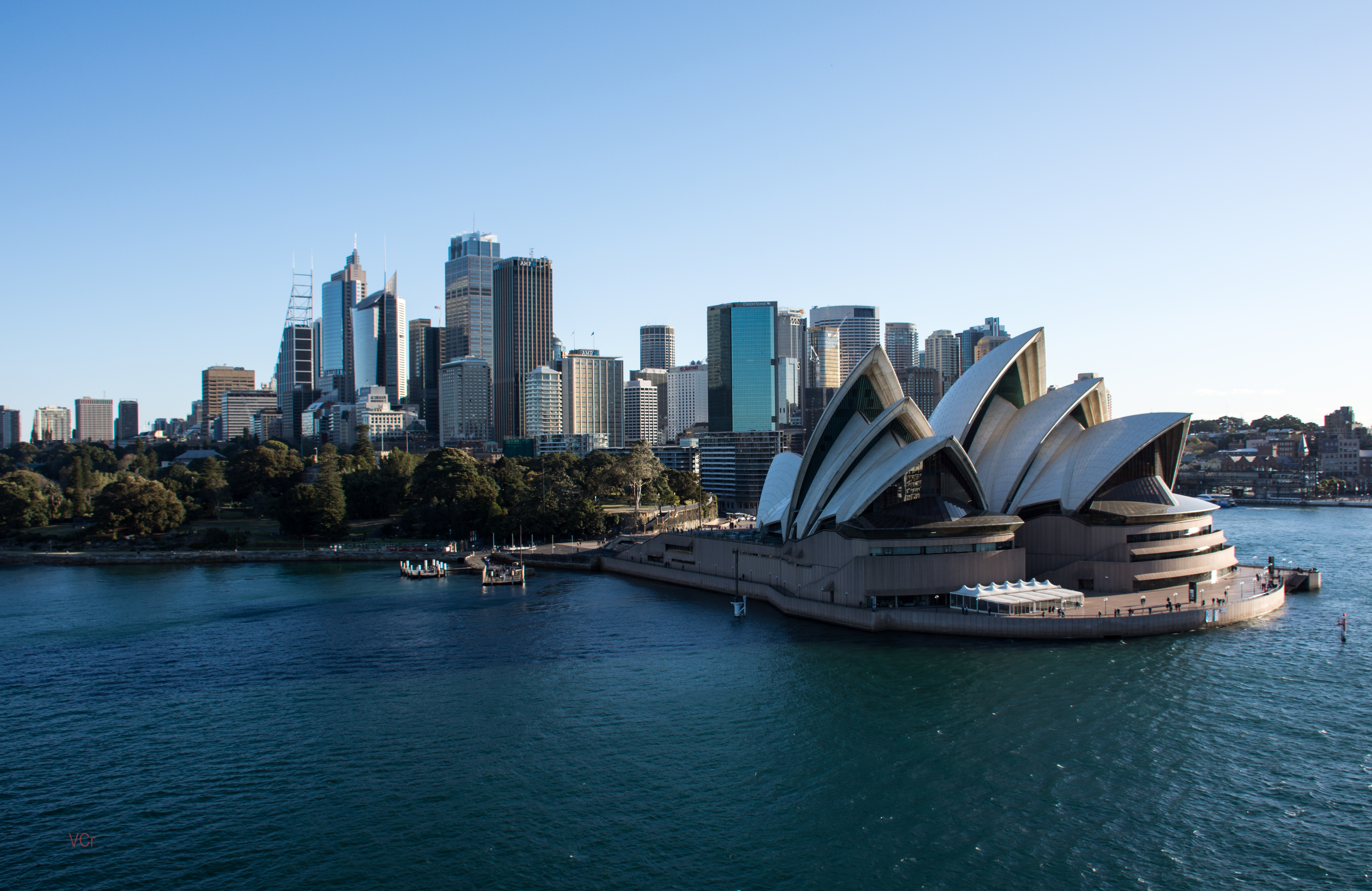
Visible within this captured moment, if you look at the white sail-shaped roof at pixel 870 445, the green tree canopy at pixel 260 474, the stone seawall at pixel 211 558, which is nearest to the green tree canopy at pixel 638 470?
the stone seawall at pixel 211 558

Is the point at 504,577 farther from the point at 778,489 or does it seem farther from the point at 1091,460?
the point at 1091,460

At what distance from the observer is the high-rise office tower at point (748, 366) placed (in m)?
157

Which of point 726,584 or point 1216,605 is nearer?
point 1216,605

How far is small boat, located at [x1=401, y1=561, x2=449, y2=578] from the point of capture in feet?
213

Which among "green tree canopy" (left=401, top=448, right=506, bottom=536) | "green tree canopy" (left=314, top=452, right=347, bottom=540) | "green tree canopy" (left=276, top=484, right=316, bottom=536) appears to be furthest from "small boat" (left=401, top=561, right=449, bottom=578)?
"green tree canopy" (left=276, top=484, right=316, bottom=536)

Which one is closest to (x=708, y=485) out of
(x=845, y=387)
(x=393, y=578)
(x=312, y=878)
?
(x=393, y=578)

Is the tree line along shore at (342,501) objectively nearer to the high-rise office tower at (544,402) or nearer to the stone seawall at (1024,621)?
the stone seawall at (1024,621)

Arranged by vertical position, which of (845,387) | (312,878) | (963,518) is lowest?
(312,878)

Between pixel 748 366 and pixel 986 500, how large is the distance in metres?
107

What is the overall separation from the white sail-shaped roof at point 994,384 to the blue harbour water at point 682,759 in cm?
1612

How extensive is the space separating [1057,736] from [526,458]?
96.9 m

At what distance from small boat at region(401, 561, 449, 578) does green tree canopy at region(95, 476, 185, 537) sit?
31.6 m

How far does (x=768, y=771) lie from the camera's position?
25203mm

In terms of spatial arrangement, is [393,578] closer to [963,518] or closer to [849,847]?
[963,518]
